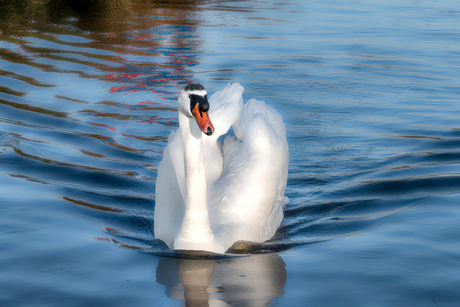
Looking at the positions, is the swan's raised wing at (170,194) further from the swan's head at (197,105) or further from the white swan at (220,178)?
the swan's head at (197,105)

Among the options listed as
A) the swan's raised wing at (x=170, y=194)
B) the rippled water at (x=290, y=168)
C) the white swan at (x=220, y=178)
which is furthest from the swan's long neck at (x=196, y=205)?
the swan's raised wing at (x=170, y=194)

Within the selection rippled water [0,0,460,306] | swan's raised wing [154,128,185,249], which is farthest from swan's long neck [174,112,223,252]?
swan's raised wing [154,128,185,249]

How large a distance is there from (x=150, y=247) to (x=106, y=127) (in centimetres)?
410

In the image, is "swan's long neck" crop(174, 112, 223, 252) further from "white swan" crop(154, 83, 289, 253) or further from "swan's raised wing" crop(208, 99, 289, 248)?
"swan's raised wing" crop(208, 99, 289, 248)

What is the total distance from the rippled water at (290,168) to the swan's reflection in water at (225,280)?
0.05ft

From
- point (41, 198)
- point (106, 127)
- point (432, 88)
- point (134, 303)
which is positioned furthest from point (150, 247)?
point (432, 88)

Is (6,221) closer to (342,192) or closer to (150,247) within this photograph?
(150,247)

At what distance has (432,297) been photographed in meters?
4.52

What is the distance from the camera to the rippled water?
190 inches

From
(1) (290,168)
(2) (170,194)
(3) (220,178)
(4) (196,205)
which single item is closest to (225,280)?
(4) (196,205)

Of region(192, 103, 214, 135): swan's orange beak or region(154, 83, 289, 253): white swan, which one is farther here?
region(154, 83, 289, 253): white swan

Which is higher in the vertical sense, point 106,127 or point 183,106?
point 183,106

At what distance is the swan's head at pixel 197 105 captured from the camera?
469 centimetres

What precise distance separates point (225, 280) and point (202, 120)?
49.2 inches
